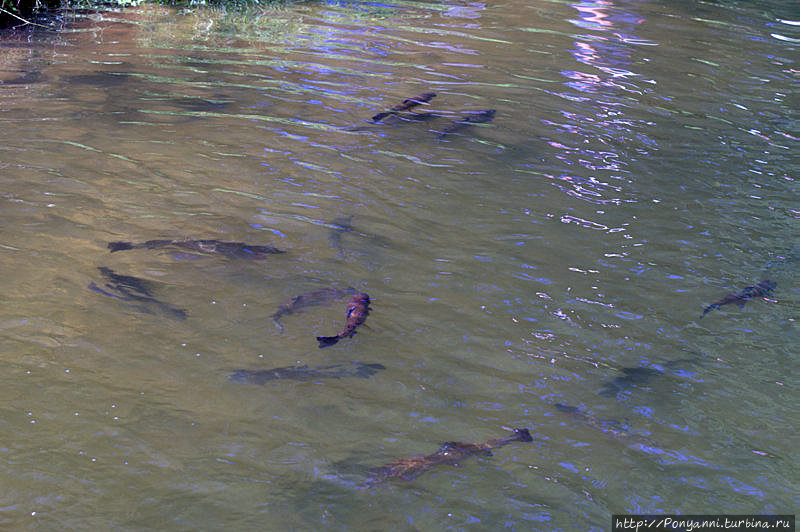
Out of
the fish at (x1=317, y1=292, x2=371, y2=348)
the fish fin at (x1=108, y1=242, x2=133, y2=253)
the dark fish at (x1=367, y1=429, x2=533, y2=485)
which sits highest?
the fish fin at (x1=108, y1=242, x2=133, y2=253)

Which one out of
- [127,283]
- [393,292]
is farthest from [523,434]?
[127,283]

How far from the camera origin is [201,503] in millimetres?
3158

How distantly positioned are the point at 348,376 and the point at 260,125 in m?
4.62

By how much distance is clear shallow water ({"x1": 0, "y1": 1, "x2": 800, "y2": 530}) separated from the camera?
10.9ft

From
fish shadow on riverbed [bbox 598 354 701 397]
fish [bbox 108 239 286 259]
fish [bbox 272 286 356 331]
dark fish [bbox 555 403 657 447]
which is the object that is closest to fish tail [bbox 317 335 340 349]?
fish [bbox 272 286 356 331]

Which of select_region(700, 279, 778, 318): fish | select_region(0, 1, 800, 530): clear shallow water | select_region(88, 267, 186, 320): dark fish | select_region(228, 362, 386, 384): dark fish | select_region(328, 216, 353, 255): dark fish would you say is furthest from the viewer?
select_region(328, 216, 353, 255): dark fish

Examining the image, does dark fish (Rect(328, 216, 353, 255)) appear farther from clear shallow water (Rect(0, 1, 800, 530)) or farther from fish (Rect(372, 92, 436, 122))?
fish (Rect(372, 92, 436, 122))

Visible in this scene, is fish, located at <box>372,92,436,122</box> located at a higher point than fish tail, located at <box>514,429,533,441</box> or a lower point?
higher

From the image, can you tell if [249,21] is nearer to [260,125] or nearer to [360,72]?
[360,72]

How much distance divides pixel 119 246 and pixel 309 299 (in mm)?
1647

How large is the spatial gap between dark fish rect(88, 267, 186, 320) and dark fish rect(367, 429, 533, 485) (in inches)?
74.1

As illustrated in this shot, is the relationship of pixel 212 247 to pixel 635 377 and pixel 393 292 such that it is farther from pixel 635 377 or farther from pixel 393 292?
pixel 635 377

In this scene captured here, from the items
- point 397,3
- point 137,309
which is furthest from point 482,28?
point 137,309

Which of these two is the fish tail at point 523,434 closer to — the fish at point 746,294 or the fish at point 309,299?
the fish at point 309,299
